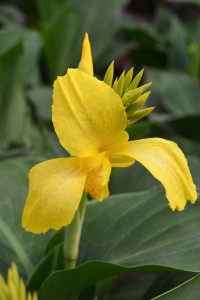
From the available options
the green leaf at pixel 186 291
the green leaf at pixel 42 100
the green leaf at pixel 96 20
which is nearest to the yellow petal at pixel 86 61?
the green leaf at pixel 186 291

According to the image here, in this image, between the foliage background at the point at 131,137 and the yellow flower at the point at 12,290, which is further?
the foliage background at the point at 131,137

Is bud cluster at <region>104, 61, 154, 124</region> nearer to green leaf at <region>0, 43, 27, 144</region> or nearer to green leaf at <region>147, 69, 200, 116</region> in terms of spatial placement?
green leaf at <region>0, 43, 27, 144</region>

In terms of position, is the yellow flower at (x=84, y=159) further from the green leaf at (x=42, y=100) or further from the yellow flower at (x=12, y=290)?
the green leaf at (x=42, y=100)

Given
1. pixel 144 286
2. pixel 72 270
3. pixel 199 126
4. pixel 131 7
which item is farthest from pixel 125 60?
pixel 72 270

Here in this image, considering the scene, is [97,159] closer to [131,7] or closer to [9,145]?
[9,145]

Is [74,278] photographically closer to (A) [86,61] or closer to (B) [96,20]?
(A) [86,61]

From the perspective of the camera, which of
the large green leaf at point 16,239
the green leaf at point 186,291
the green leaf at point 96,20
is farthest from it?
the green leaf at point 96,20
